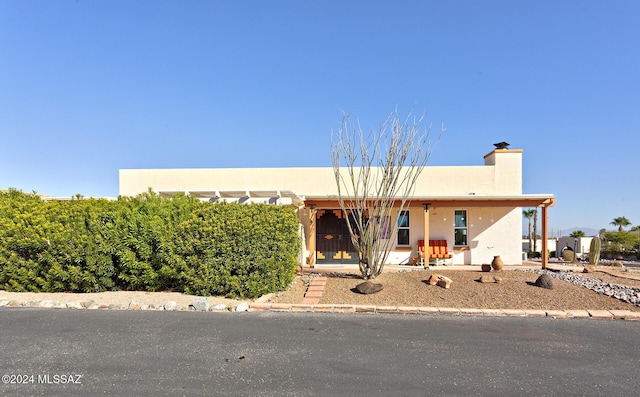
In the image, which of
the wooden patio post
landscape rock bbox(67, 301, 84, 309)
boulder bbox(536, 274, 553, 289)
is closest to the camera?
landscape rock bbox(67, 301, 84, 309)

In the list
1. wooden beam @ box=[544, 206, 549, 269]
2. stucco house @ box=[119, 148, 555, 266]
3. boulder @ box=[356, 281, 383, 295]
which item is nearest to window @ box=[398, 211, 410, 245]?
stucco house @ box=[119, 148, 555, 266]

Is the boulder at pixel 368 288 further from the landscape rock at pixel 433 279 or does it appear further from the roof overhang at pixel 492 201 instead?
the roof overhang at pixel 492 201

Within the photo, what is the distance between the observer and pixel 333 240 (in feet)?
49.7

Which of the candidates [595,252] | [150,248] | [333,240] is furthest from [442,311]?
[595,252]

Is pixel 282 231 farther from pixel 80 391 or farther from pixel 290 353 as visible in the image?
Result: pixel 80 391

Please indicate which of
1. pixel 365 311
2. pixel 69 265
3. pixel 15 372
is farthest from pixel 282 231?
pixel 15 372

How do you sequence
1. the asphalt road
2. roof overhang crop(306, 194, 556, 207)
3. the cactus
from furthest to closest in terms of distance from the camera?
the cactus, roof overhang crop(306, 194, 556, 207), the asphalt road

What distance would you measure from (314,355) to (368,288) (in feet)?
12.2

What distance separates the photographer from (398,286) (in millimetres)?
8938

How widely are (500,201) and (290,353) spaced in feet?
36.7

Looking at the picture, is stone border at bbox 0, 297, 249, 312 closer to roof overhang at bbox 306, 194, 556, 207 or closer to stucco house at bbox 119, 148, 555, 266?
stucco house at bbox 119, 148, 555, 266

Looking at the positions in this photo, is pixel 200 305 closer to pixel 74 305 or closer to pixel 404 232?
pixel 74 305

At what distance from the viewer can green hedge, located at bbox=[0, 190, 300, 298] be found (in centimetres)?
848

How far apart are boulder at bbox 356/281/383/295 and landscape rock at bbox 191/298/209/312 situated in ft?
10.1
